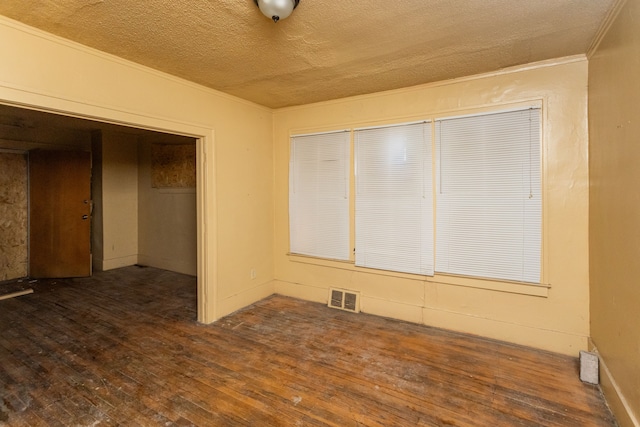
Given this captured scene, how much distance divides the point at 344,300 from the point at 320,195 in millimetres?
1316

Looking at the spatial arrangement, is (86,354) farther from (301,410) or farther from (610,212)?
(610,212)

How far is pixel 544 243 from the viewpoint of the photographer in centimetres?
267

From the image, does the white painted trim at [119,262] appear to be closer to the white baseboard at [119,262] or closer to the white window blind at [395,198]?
the white baseboard at [119,262]

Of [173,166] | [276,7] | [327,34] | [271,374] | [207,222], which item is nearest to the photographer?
[276,7]

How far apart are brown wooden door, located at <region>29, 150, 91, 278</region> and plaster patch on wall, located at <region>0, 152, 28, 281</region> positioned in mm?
118

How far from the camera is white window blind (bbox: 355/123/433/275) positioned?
3.18 metres

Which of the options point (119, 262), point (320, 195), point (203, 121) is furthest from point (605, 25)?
point (119, 262)

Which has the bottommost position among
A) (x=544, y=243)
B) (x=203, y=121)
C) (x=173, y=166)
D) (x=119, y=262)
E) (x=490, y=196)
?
(x=119, y=262)

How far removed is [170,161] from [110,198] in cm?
141

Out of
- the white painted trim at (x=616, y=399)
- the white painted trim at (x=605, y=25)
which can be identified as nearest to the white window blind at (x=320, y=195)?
the white painted trim at (x=605, y=25)

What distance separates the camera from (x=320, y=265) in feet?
12.7

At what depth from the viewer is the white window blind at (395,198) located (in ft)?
10.4

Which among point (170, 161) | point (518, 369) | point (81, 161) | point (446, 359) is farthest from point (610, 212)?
point (81, 161)

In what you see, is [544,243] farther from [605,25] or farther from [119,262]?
[119,262]
